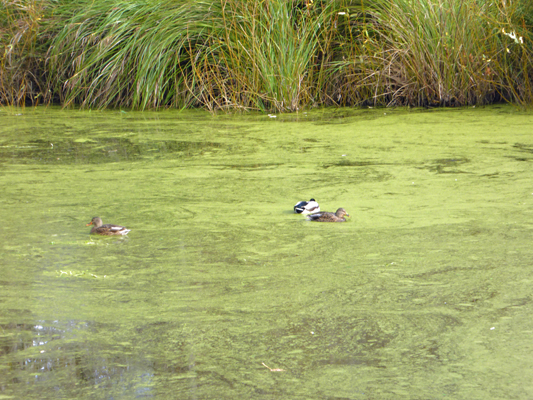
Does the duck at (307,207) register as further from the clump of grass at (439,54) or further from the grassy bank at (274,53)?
the clump of grass at (439,54)

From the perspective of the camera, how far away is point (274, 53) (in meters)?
6.38

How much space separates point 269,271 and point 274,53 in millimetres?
3909

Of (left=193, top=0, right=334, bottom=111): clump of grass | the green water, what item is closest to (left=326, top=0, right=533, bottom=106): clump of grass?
(left=193, top=0, right=334, bottom=111): clump of grass

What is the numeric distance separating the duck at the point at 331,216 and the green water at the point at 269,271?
7 centimetres

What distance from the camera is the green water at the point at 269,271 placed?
1.99 metres

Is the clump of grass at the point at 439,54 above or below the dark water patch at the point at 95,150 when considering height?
above

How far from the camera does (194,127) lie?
6086 millimetres

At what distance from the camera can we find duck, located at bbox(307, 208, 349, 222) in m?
3.43

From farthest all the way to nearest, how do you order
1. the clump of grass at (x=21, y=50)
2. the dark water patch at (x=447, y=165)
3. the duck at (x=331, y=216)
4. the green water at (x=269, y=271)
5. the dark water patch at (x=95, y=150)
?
the clump of grass at (x=21, y=50)
the dark water patch at (x=95, y=150)
the dark water patch at (x=447, y=165)
the duck at (x=331, y=216)
the green water at (x=269, y=271)

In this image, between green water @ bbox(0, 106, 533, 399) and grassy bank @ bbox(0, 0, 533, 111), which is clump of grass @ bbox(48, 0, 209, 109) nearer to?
grassy bank @ bbox(0, 0, 533, 111)

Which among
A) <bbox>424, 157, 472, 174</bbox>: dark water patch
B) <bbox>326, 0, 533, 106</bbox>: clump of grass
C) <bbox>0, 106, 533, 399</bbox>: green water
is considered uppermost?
<bbox>326, 0, 533, 106</bbox>: clump of grass

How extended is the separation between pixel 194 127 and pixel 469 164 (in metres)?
2.49

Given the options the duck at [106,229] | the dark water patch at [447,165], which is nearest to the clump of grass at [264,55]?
the dark water patch at [447,165]

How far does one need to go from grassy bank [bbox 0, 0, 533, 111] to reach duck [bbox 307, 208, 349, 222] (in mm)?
3151
